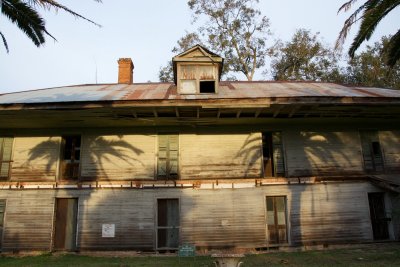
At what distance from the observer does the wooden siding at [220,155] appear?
15.2m

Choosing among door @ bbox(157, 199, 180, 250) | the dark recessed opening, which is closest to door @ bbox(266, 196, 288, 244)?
door @ bbox(157, 199, 180, 250)

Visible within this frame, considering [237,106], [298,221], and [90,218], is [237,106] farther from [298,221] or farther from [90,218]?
[90,218]

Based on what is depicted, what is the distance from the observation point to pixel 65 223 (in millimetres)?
15047

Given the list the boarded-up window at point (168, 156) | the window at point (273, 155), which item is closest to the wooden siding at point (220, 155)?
the boarded-up window at point (168, 156)

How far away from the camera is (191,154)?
15.4 meters

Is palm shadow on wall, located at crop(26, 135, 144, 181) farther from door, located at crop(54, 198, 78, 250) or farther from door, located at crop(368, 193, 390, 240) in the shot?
door, located at crop(368, 193, 390, 240)

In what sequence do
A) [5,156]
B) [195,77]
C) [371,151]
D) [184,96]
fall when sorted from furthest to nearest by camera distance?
[195,77], [371,151], [5,156], [184,96]

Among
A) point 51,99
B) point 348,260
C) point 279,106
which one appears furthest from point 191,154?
point 348,260

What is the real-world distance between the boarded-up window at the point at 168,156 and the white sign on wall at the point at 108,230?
9.13ft

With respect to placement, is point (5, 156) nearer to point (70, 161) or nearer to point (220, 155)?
point (70, 161)

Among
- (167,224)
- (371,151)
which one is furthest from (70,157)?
(371,151)

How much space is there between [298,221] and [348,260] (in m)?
3.26

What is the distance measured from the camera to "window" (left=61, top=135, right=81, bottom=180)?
15.5 meters

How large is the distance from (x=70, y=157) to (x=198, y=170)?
224 inches
